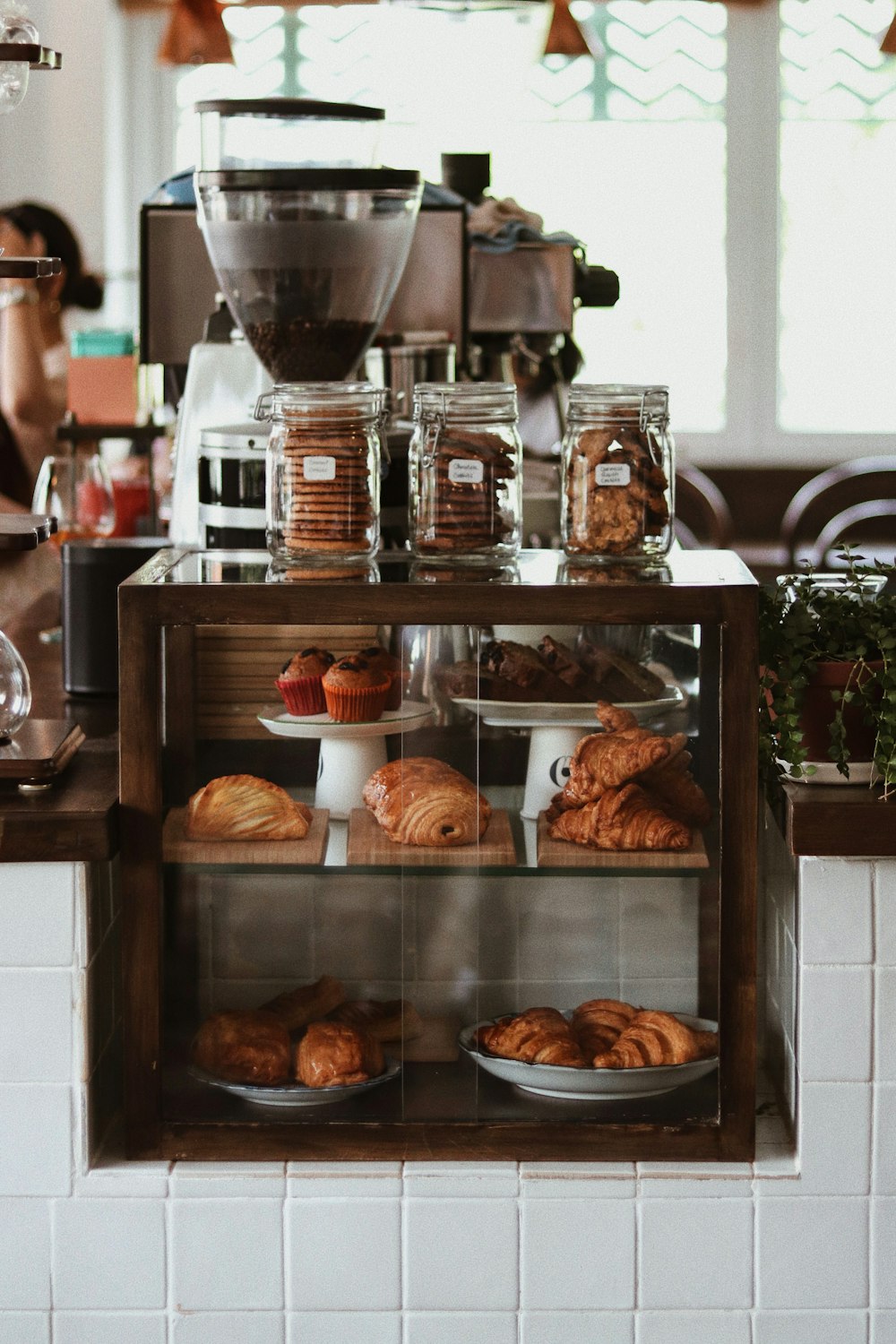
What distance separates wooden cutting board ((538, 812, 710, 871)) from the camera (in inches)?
51.5

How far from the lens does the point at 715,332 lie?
591cm

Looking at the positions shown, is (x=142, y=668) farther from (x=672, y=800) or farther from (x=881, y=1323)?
(x=881, y=1323)

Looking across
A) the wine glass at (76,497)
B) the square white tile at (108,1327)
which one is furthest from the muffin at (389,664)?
the wine glass at (76,497)

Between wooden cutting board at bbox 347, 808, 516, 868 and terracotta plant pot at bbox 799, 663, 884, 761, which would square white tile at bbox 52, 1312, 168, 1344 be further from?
terracotta plant pot at bbox 799, 663, 884, 761

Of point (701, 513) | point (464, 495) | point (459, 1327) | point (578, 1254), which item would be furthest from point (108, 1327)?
point (701, 513)

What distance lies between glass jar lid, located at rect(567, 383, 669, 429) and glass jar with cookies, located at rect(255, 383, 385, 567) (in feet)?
0.58

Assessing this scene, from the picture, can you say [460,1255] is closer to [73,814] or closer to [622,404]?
[73,814]

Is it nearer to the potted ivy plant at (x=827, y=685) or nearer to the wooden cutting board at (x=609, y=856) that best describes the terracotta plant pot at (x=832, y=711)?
the potted ivy plant at (x=827, y=685)

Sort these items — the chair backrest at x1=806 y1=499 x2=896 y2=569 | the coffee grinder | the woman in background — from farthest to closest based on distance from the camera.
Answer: the chair backrest at x1=806 y1=499 x2=896 y2=569
the woman in background
the coffee grinder

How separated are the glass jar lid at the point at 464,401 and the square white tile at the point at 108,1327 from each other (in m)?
0.76

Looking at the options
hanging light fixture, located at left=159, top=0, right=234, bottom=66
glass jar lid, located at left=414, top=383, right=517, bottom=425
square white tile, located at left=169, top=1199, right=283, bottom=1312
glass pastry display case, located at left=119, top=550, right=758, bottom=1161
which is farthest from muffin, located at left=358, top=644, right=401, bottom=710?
hanging light fixture, located at left=159, top=0, right=234, bottom=66

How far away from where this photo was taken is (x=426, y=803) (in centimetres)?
131

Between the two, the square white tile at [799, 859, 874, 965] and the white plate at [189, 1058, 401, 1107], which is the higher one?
the square white tile at [799, 859, 874, 965]

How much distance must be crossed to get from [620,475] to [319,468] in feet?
0.80
